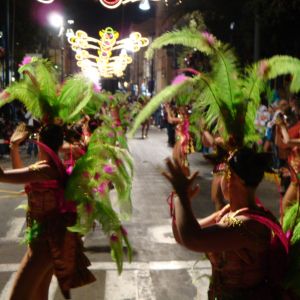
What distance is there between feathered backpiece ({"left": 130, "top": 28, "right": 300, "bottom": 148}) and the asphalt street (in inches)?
16.6

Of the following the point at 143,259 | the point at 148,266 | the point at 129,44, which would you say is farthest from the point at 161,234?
the point at 129,44

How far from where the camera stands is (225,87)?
294 cm

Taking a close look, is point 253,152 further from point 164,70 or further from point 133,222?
point 164,70

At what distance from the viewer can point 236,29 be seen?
77.7 feet

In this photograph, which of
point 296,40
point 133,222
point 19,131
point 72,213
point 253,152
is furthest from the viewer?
point 296,40

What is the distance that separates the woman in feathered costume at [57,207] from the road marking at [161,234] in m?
3.35

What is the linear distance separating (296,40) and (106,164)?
51.3ft

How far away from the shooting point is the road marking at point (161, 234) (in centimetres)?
754

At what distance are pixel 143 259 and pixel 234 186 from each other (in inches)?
161

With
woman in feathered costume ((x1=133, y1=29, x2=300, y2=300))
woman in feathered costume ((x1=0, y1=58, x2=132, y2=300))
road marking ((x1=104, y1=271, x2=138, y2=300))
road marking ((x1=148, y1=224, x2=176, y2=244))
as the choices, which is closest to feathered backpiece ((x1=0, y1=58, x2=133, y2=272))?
woman in feathered costume ((x1=0, y1=58, x2=132, y2=300))

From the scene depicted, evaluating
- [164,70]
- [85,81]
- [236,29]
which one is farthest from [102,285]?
[164,70]

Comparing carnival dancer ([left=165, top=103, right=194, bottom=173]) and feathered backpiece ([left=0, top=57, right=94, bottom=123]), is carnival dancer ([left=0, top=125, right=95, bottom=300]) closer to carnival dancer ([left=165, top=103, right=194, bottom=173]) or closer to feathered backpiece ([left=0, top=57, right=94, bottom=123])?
feathered backpiece ([left=0, top=57, right=94, bottom=123])

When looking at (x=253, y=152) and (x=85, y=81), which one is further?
(x=85, y=81)

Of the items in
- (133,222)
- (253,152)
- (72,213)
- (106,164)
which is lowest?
(133,222)
